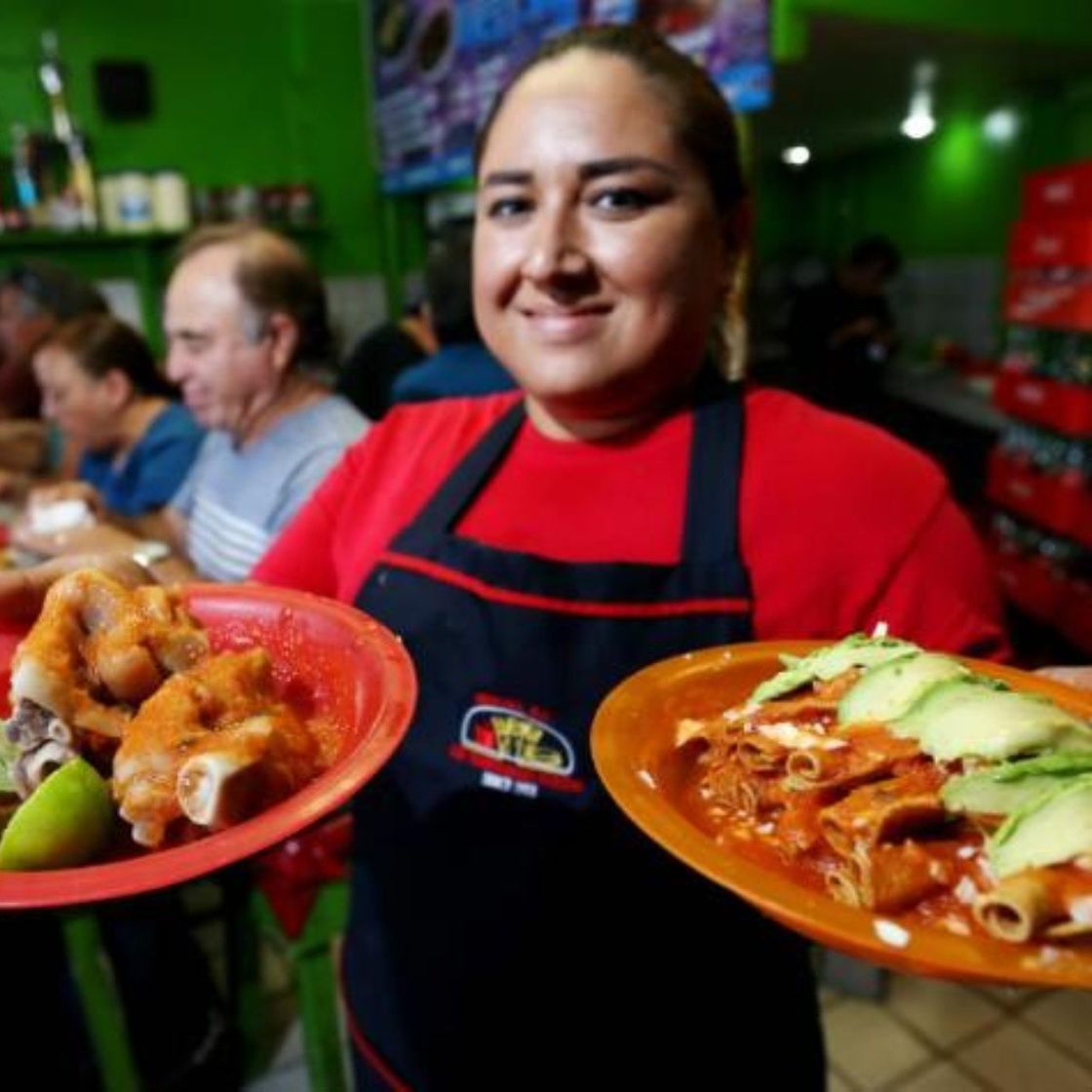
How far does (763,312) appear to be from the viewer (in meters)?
8.48

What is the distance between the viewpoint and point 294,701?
1014mm

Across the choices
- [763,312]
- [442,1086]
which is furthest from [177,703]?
[763,312]

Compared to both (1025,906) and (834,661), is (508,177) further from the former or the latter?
(1025,906)

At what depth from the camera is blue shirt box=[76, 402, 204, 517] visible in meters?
3.39

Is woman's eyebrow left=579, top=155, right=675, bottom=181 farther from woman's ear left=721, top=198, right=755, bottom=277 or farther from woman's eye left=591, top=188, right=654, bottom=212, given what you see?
woman's ear left=721, top=198, right=755, bottom=277

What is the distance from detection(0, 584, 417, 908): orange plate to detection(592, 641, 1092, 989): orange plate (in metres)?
0.21

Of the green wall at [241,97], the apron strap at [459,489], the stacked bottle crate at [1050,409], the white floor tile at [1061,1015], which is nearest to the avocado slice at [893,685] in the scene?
the apron strap at [459,489]

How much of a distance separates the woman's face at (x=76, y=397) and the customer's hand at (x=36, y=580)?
2757 millimetres

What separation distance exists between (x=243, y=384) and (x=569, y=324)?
1.50 m

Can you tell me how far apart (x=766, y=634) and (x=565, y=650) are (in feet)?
0.89

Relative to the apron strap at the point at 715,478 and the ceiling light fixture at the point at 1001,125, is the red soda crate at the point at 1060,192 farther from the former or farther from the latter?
the apron strap at the point at 715,478

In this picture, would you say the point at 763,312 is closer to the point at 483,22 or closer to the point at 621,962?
the point at 483,22

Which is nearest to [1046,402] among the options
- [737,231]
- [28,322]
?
[737,231]

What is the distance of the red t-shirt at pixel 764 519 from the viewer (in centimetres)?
125
